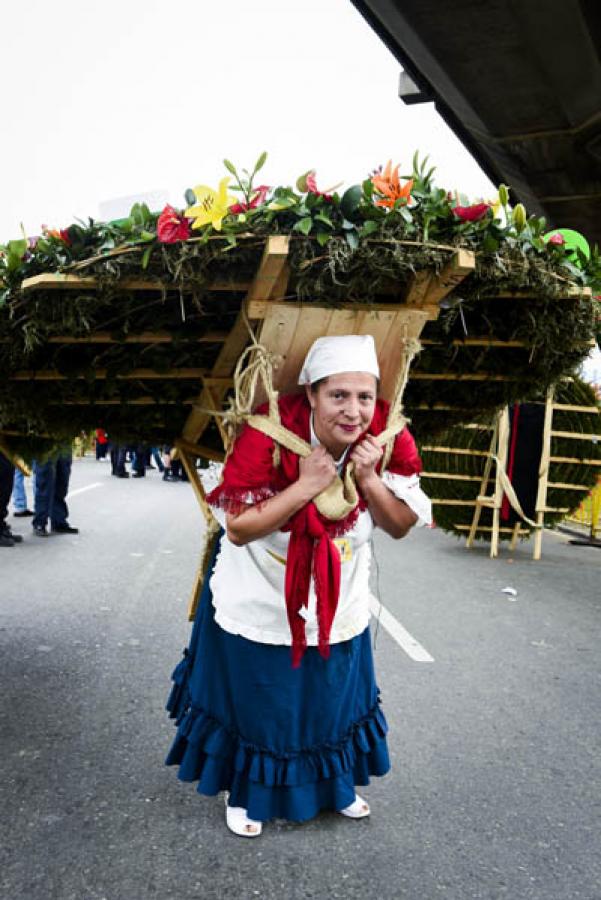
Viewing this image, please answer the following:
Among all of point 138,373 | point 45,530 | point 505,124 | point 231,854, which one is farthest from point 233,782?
point 505,124

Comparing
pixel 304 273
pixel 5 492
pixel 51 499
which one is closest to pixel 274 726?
pixel 304 273

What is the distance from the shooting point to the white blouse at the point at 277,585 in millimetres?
2760

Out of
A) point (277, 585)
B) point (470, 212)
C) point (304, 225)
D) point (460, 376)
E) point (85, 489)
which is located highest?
point (470, 212)

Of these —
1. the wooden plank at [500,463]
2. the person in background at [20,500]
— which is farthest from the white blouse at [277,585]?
the person in background at [20,500]

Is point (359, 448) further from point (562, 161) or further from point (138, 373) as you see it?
point (562, 161)

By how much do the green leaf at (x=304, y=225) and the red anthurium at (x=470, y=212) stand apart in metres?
0.45

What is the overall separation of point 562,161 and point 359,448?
8543mm

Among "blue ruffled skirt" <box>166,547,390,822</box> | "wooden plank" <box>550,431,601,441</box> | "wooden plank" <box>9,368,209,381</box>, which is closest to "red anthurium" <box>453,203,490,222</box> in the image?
"wooden plank" <box>9,368,209,381</box>

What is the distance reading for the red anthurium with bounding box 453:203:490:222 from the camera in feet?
7.77

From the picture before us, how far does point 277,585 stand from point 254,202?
4.17 ft

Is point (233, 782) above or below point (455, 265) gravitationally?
below

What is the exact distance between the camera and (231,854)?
2.77 metres

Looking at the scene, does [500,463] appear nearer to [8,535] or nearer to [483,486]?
[483,486]

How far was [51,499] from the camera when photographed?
31.7 ft
